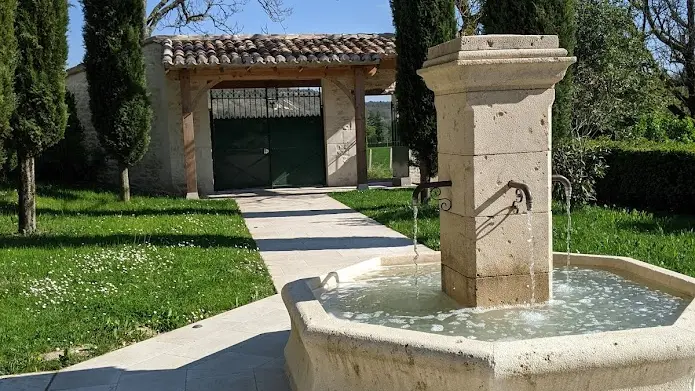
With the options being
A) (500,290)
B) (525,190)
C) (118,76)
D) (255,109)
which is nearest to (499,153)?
(525,190)

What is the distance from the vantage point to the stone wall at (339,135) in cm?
1706

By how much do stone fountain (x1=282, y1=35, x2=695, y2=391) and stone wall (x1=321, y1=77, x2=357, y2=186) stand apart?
12895 mm

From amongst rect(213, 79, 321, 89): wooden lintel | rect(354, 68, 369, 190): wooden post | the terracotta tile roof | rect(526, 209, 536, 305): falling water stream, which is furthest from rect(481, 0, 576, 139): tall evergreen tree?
rect(213, 79, 321, 89): wooden lintel

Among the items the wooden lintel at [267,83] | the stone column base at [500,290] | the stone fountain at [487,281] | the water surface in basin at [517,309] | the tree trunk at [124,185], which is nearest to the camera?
the stone fountain at [487,281]

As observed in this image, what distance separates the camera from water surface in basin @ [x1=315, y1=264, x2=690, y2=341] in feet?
11.4

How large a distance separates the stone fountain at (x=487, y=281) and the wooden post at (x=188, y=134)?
11.5 meters

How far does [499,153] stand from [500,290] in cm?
80

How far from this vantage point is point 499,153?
373cm

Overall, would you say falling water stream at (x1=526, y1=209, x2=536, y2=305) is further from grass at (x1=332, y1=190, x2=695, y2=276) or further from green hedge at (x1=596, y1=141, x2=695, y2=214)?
green hedge at (x1=596, y1=141, x2=695, y2=214)

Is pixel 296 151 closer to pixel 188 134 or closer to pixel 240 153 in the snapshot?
pixel 240 153

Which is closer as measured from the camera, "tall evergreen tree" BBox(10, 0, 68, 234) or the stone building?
"tall evergreen tree" BBox(10, 0, 68, 234)

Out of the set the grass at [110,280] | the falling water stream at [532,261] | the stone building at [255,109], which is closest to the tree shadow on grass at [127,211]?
the grass at [110,280]

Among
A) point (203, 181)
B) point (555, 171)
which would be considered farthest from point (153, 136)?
point (555, 171)

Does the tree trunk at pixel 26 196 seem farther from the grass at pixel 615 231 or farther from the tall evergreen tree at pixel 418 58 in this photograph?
the tall evergreen tree at pixel 418 58
